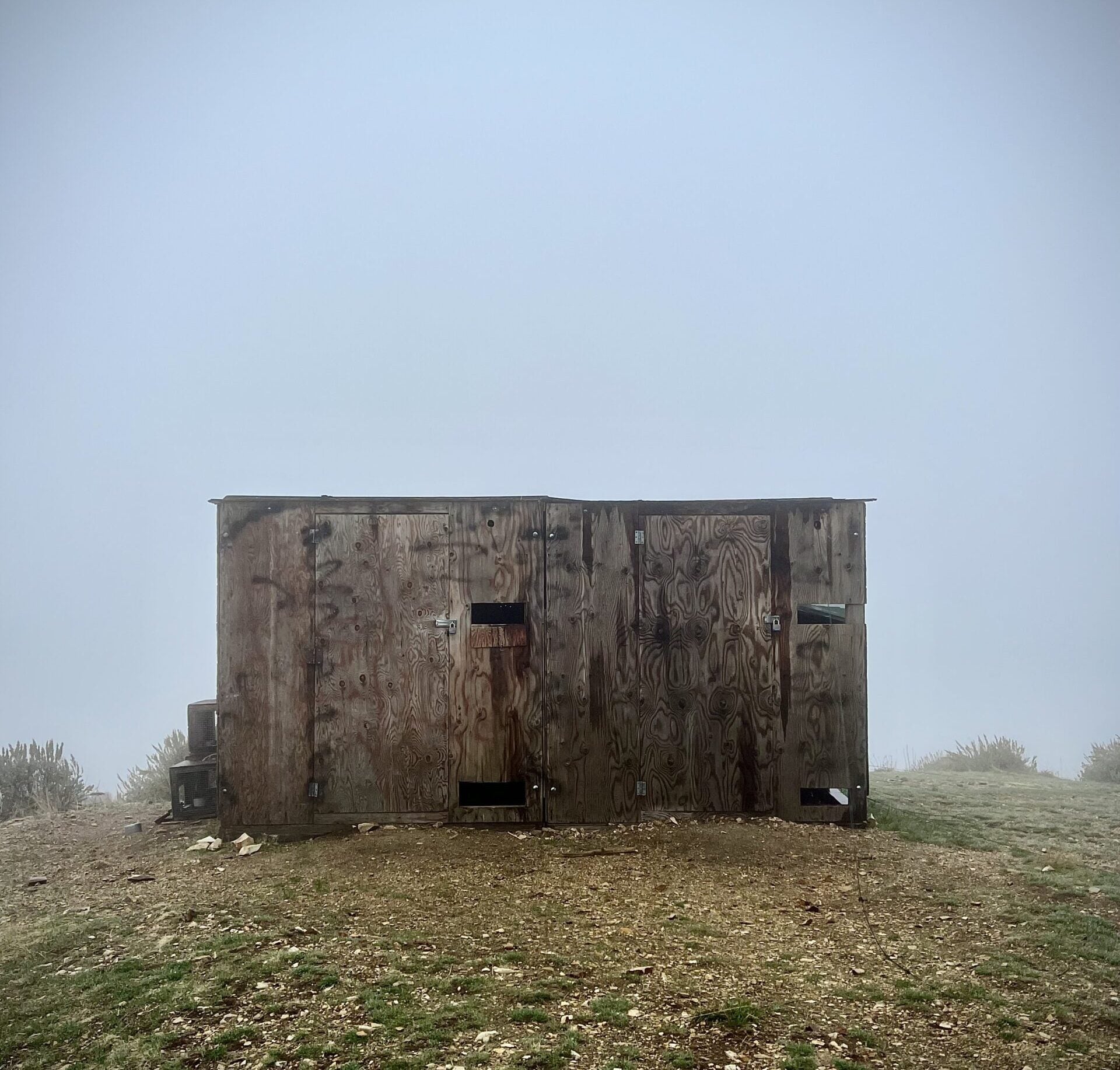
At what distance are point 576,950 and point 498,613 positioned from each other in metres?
3.67

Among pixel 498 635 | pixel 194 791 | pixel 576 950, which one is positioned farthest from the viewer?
pixel 194 791

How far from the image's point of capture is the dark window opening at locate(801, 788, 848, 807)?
7715 millimetres

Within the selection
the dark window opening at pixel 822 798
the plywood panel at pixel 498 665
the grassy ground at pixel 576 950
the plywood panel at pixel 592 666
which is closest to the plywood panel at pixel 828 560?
the plywood panel at pixel 592 666

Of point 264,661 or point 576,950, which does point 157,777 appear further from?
point 576,950

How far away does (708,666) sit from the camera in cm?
775

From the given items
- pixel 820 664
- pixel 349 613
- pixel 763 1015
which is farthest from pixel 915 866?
pixel 349 613

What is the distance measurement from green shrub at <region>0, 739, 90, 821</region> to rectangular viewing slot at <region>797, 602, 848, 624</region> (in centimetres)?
948

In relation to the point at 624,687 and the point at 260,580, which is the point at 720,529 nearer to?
the point at 624,687

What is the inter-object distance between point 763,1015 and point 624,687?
3.97m

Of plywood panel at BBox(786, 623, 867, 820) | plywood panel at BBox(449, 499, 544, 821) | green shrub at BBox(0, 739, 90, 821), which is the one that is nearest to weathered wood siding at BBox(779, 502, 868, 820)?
plywood panel at BBox(786, 623, 867, 820)

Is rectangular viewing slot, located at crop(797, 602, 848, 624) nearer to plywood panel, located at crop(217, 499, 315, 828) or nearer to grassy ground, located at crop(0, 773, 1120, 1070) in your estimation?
grassy ground, located at crop(0, 773, 1120, 1070)

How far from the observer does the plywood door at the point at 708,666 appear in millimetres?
7648

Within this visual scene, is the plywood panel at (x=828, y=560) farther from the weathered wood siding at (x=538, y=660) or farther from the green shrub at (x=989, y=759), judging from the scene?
the green shrub at (x=989, y=759)

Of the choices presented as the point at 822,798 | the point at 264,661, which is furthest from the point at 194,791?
the point at 822,798
